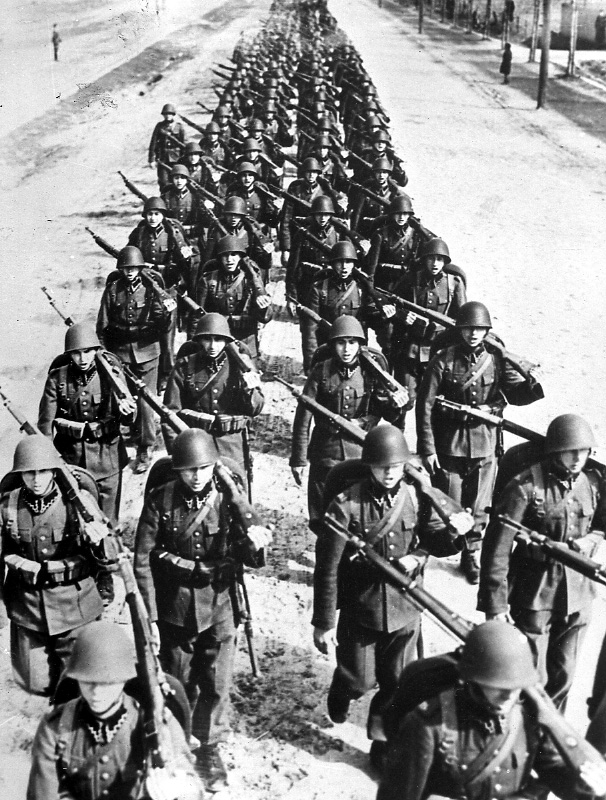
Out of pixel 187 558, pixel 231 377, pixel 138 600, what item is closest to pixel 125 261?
pixel 231 377

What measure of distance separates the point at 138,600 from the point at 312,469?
127 inches

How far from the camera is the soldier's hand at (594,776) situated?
4.27 m

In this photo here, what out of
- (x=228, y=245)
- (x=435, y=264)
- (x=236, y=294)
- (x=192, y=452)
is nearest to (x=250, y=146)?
(x=228, y=245)

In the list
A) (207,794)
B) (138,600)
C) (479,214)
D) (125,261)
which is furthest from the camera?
(479,214)

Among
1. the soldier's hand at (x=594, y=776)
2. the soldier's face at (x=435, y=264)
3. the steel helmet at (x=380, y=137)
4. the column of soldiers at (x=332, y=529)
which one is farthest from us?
the steel helmet at (x=380, y=137)

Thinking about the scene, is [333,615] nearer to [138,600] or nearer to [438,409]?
[138,600]

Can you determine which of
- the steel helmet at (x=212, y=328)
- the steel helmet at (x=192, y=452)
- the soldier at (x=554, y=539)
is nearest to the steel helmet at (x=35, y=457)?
the steel helmet at (x=192, y=452)

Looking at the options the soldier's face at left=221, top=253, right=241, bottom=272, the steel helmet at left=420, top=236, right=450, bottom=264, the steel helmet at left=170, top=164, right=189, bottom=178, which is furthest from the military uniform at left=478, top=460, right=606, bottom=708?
the steel helmet at left=170, top=164, right=189, bottom=178

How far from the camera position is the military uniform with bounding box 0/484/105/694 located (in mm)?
6332

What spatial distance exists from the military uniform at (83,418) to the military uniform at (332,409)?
156cm

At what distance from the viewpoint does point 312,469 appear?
8.46 metres

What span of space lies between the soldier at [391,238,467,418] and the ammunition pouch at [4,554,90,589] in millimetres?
5242

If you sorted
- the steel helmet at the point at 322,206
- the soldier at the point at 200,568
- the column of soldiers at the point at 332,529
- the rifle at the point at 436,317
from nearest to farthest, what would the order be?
the column of soldiers at the point at 332,529 → the soldier at the point at 200,568 → the rifle at the point at 436,317 → the steel helmet at the point at 322,206

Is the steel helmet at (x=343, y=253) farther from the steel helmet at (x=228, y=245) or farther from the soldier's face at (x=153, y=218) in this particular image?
the soldier's face at (x=153, y=218)
